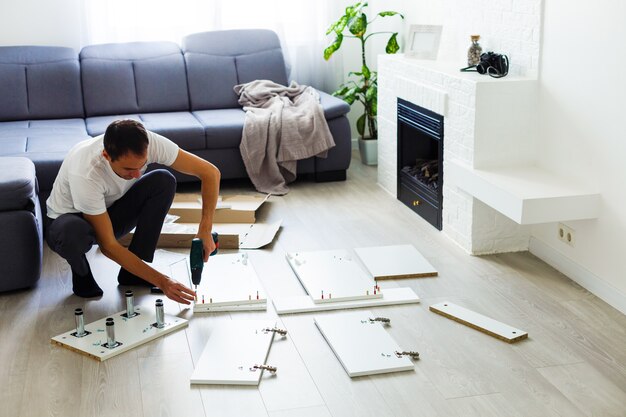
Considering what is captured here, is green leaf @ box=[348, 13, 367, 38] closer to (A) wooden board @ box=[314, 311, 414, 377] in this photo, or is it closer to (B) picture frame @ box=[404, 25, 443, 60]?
(B) picture frame @ box=[404, 25, 443, 60]

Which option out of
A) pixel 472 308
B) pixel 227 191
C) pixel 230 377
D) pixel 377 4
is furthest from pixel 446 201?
pixel 377 4

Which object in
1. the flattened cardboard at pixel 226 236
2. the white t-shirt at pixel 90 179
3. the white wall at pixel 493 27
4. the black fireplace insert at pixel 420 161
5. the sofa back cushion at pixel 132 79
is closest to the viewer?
the white t-shirt at pixel 90 179

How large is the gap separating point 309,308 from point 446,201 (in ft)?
4.08

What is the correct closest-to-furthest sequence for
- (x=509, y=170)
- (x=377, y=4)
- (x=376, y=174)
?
(x=509, y=170), (x=376, y=174), (x=377, y=4)

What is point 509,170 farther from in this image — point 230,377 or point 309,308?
point 230,377

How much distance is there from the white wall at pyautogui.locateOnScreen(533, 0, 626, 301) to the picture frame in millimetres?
985

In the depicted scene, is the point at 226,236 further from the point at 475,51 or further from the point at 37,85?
the point at 37,85

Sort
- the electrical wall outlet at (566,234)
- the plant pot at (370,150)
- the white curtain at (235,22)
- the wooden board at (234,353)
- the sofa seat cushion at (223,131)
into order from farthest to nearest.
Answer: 1. the plant pot at (370,150)
2. the white curtain at (235,22)
3. the sofa seat cushion at (223,131)
4. the electrical wall outlet at (566,234)
5. the wooden board at (234,353)

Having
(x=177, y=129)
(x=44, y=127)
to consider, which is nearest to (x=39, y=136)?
(x=44, y=127)

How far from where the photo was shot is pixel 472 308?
3.38m

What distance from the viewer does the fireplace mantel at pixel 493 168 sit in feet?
11.4

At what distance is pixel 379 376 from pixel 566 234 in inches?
53.6

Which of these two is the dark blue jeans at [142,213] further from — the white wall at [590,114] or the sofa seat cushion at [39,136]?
the white wall at [590,114]

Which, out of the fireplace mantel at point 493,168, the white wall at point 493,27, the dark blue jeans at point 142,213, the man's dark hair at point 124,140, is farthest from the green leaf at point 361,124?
the man's dark hair at point 124,140
